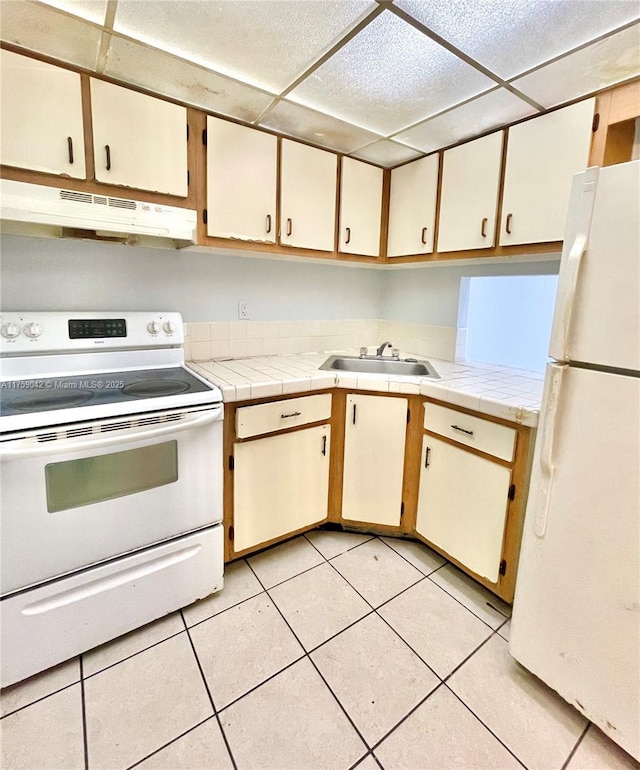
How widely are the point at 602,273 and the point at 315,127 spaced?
58.2 inches

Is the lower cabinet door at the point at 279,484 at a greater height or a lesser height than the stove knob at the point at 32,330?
lesser

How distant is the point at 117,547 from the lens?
4.46 ft

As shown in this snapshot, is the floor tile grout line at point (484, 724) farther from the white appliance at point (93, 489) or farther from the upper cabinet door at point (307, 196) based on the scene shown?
the upper cabinet door at point (307, 196)

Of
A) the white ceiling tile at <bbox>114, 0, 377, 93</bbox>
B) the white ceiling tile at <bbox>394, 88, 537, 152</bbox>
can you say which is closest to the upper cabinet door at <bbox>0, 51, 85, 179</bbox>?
the white ceiling tile at <bbox>114, 0, 377, 93</bbox>

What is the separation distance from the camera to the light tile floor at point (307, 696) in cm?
110

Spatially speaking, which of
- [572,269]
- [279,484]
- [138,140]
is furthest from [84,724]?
[138,140]

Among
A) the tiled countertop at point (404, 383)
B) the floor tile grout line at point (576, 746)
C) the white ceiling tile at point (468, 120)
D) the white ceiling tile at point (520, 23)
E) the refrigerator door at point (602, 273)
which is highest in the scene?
the white ceiling tile at point (468, 120)

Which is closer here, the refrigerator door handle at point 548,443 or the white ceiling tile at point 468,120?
the refrigerator door handle at point 548,443

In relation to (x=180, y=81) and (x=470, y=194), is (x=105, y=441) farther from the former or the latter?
(x=470, y=194)

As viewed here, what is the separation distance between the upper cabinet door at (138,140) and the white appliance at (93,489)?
0.58 meters

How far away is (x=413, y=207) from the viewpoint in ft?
7.20

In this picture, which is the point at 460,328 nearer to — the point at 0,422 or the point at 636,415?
the point at 636,415

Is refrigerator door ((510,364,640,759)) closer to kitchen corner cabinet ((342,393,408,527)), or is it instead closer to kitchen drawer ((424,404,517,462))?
kitchen drawer ((424,404,517,462))

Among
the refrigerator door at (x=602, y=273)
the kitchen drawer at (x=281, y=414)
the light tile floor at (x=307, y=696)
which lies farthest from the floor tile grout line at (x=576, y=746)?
the kitchen drawer at (x=281, y=414)
